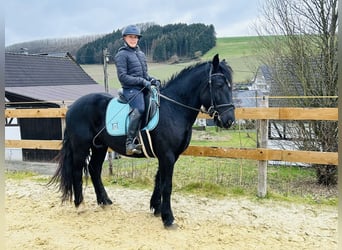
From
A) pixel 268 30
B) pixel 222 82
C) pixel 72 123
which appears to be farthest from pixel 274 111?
pixel 268 30

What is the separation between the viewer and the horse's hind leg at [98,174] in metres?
4.31

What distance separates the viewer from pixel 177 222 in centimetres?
372

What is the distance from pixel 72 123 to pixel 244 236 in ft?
8.01

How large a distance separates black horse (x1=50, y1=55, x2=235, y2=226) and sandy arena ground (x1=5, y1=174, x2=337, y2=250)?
0.77 feet

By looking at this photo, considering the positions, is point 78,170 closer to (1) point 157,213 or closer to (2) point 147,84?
(1) point 157,213

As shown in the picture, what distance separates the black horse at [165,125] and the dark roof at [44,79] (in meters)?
8.73

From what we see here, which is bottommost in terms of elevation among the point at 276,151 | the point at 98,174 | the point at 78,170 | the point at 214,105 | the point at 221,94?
the point at 98,174

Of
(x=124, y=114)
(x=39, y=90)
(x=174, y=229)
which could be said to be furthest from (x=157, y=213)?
(x=39, y=90)

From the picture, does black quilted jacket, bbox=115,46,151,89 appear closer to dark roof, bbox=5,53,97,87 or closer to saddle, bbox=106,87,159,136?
saddle, bbox=106,87,159,136

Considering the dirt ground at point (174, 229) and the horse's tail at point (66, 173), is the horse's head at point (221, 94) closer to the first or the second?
the dirt ground at point (174, 229)

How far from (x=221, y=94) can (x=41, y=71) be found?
17313 millimetres

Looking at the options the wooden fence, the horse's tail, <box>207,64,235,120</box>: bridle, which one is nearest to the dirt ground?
the horse's tail

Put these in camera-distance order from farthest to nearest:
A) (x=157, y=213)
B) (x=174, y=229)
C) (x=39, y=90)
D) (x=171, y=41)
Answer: (x=39, y=90)
(x=171, y=41)
(x=157, y=213)
(x=174, y=229)

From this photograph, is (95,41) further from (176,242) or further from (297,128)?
(176,242)
